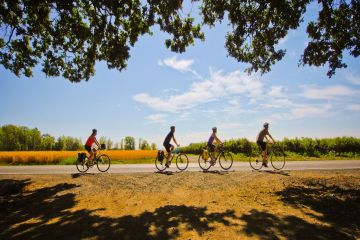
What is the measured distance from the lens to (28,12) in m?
13.9

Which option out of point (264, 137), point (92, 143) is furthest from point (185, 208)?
point (92, 143)

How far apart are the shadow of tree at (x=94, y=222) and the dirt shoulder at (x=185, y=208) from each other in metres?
0.02

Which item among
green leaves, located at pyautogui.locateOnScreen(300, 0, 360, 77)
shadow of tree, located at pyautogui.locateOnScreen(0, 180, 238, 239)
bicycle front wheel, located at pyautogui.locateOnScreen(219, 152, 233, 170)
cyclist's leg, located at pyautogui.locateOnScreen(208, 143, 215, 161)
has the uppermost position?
green leaves, located at pyautogui.locateOnScreen(300, 0, 360, 77)

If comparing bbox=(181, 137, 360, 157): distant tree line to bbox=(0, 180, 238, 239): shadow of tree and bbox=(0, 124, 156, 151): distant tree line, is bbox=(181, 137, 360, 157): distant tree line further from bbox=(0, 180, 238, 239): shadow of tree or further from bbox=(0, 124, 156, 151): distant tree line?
bbox=(0, 124, 156, 151): distant tree line

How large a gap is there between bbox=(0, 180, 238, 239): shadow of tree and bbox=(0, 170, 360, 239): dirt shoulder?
0.9 inches

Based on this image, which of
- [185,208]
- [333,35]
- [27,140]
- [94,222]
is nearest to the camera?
[94,222]

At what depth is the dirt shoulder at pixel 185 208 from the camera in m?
5.99

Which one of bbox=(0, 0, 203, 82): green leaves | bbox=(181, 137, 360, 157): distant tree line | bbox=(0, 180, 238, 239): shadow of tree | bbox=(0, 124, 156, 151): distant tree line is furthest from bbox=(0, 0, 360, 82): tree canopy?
bbox=(0, 124, 156, 151): distant tree line

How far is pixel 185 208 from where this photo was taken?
7621mm

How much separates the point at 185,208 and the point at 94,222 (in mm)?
2506

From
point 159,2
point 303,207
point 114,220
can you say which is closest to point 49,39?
point 159,2

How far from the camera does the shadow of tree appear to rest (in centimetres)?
603

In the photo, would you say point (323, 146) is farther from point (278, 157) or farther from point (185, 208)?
point (185, 208)

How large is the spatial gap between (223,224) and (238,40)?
990cm
